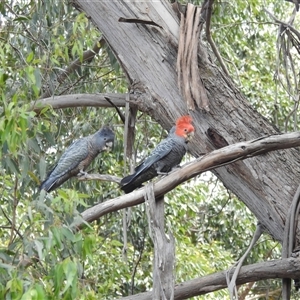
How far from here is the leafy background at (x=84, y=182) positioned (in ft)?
6.96

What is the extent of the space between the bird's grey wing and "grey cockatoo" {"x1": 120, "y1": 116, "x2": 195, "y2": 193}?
49 cm

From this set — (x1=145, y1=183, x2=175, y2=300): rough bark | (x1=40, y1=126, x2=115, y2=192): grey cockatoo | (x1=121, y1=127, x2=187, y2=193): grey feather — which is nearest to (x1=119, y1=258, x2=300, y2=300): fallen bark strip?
(x1=145, y1=183, x2=175, y2=300): rough bark

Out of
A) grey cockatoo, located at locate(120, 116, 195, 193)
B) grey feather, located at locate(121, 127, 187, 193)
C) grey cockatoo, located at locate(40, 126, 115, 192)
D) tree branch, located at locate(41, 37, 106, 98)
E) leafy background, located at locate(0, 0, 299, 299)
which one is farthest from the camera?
tree branch, located at locate(41, 37, 106, 98)

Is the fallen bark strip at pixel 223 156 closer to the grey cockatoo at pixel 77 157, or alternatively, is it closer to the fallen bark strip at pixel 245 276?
the fallen bark strip at pixel 245 276

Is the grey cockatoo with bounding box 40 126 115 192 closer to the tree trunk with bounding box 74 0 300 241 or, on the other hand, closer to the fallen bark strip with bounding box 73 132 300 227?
the tree trunk with bounding box 74 0 300 241

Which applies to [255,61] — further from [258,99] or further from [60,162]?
[60,162]

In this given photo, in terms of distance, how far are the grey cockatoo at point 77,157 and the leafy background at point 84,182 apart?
0.11m

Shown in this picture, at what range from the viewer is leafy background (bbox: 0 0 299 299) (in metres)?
2.12

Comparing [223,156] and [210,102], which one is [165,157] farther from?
[223,156]

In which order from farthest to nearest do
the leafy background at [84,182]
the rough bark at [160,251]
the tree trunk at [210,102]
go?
the tree trunk at [210,102], the rough bark at [160,251], the leafy background at [84,182]

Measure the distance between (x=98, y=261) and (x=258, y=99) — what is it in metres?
1.96

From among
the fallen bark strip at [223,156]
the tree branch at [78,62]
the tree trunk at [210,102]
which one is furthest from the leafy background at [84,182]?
the tree trunk at [210,102]

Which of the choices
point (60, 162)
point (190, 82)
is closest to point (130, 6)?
point (190, 82)

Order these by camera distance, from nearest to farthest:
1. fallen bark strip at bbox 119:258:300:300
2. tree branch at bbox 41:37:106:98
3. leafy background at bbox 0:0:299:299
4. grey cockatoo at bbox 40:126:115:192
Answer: leafy background at bbox 0:0:299:299, fallen bark strip at bbox 119:258:300:300, grey cockatoo at bbox 40:126:115:192, tree branch at bbox 41:37:106:98
